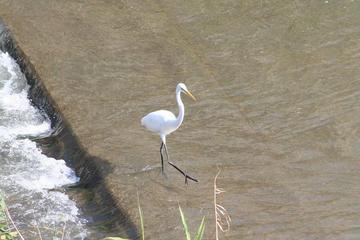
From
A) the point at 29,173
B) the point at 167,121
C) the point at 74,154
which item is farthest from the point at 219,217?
the point at 29,173

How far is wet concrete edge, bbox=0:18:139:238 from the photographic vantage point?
6434 millimetres

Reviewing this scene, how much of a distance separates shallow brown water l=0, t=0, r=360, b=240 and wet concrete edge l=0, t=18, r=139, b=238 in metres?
0.10

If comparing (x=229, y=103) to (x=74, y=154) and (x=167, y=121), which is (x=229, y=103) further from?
(x=74, y=154)

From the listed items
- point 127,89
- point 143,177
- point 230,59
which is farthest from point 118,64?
point 143,177

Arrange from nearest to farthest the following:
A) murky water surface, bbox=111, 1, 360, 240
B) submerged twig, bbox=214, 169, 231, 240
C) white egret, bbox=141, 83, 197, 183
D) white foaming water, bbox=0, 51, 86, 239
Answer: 1. submerged twig, bbox=214, 169, 231, 240
2. murky water surface, bbox=111, 1, 360, 240
3. white foaming water, bbox=0, 51, 86, 239
4. white egret, bbox=141, 83, 197, 183

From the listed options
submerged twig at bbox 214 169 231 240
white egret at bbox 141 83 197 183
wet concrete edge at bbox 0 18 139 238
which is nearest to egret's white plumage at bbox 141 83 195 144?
white egret at bbox 141 83 197 183

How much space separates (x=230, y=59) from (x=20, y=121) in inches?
92.7

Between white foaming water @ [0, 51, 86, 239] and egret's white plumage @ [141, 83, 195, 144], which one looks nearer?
white foaming water @ [0, 51, 86, 239]

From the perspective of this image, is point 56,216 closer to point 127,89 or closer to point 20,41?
point 127,89

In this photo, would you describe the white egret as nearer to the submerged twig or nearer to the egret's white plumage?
the egret's white plumage

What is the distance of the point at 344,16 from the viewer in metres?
9.20

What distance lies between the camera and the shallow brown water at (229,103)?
6406 millimetres

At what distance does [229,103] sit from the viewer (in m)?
7.82

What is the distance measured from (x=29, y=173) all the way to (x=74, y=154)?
0.45 meters
